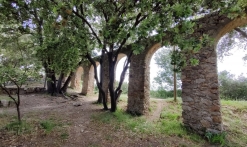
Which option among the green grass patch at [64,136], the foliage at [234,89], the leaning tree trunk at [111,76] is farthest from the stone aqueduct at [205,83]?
the foliage at [234,89]

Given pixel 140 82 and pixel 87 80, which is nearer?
pixel 140 82

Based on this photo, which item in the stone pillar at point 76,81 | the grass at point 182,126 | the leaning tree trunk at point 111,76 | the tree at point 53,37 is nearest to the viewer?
the grass at point 182,126

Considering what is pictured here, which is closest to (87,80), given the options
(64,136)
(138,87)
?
(138,87)

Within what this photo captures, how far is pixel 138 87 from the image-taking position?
6367mm

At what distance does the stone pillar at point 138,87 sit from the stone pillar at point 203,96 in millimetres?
1806

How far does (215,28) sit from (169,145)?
3.54 metres

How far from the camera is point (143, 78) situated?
20.7ft

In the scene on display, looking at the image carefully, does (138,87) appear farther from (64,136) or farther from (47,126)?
(47,126)

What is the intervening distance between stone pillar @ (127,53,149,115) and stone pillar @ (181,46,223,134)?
5.92 feet

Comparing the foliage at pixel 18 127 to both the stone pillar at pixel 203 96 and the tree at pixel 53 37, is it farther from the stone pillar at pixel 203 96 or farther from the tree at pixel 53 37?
the stone pillar at pixel 203 96

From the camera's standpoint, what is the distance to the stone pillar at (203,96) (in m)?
4.23

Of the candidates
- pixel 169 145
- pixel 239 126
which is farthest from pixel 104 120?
pixel 239 126

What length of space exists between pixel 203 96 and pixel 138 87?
8.48 ft

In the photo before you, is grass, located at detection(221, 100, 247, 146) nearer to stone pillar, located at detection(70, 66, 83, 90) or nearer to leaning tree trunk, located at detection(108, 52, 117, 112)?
leaning tree trunk, located at detection(108, 52, 117, 112)
